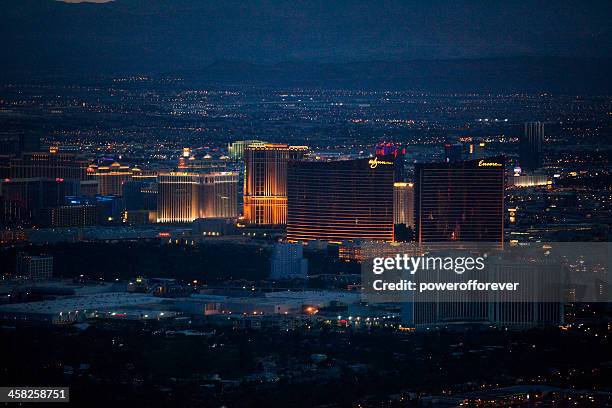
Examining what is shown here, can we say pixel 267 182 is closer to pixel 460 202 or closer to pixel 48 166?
pixel 48 166

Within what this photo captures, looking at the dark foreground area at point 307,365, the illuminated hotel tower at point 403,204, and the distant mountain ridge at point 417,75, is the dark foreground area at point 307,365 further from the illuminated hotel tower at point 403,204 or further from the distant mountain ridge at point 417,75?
the distant mountain ridge at point 417,75

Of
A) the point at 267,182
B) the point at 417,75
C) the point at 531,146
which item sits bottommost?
the point at 267,182

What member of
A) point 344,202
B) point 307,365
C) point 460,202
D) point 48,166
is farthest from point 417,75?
point 307,365

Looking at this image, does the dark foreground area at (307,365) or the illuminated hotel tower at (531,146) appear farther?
the illuminated hotel tower at (531,146)

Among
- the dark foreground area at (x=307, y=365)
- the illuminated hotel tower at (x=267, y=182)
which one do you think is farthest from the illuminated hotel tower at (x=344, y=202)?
the dark foreground area at (x=307, y=365)

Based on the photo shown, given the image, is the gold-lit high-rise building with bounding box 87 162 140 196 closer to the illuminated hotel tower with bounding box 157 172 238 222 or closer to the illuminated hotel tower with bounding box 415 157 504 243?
the illuminated hotel tower with bounding box 157 172 238 222

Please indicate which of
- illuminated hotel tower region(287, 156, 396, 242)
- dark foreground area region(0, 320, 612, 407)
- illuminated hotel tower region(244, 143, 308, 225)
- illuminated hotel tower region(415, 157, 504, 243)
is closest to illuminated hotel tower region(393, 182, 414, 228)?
illuminated hotel tower region(287, 156, 396, 242)
